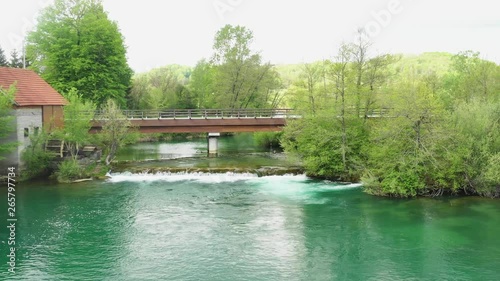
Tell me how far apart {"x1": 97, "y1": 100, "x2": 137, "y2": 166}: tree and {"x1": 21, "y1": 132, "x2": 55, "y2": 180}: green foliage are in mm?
4527

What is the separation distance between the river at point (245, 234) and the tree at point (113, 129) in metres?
6.11

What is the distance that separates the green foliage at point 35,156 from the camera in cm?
3406

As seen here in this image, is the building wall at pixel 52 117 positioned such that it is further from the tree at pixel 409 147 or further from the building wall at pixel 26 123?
the tree at pixel 409 147

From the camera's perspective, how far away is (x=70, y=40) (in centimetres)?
4588

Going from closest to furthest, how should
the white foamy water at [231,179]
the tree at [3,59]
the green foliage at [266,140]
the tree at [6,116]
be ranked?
the tree at [6,116], the white foamy water at [231,179], the green foliage at [266,140], the tree at [3,59]

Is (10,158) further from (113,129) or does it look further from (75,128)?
(113,129)

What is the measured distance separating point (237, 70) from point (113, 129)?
22.0m

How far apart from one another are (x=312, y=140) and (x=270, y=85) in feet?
78.7

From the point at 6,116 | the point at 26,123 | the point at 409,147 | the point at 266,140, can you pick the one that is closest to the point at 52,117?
the point at 26,123

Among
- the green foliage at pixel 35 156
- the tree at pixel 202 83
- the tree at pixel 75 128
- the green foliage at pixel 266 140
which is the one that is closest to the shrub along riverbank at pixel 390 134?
the tree at pixel 75 128

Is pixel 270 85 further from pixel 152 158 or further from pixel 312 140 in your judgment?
pixel 312 140

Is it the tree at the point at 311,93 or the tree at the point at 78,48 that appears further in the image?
the tree at the point at 78,48

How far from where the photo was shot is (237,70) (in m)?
55.3

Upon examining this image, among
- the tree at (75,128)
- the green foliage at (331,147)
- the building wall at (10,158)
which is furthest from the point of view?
the tree at (75,128)
